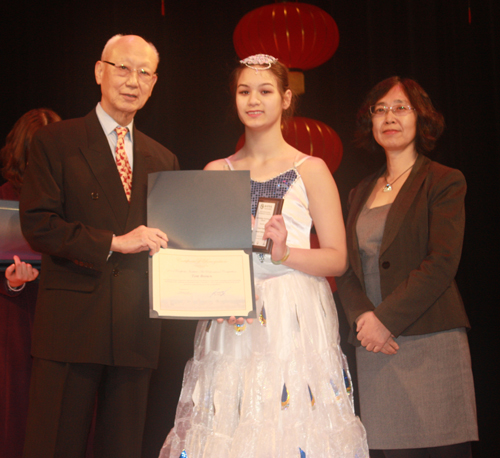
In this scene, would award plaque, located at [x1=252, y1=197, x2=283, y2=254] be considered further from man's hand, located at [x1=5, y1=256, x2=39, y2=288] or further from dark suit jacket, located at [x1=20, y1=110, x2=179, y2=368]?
man's hand, located at [x1=5, y1=256, x2=39, y2=288]

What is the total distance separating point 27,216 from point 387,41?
271cm

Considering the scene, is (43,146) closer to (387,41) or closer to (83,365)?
(83,365)

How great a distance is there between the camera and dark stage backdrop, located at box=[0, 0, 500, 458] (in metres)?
3.15

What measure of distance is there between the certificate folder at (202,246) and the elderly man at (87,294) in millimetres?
69

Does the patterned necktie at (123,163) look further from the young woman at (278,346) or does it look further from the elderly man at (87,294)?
the young woman at (278,346)

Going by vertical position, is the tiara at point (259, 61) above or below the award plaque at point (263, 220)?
above

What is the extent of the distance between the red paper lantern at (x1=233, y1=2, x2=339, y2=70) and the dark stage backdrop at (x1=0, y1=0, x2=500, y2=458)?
454mm

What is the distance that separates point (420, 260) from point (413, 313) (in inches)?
8.6

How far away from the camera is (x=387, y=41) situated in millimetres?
3508

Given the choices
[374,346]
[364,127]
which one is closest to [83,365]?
[374,346]

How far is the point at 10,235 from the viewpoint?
83.3 inches

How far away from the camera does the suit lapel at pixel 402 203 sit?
1962mm

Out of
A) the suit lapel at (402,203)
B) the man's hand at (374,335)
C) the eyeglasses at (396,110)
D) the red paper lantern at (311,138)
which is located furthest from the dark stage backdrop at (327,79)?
the man's hand at (374,335)

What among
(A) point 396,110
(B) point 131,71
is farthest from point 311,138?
(B) point 131,71
